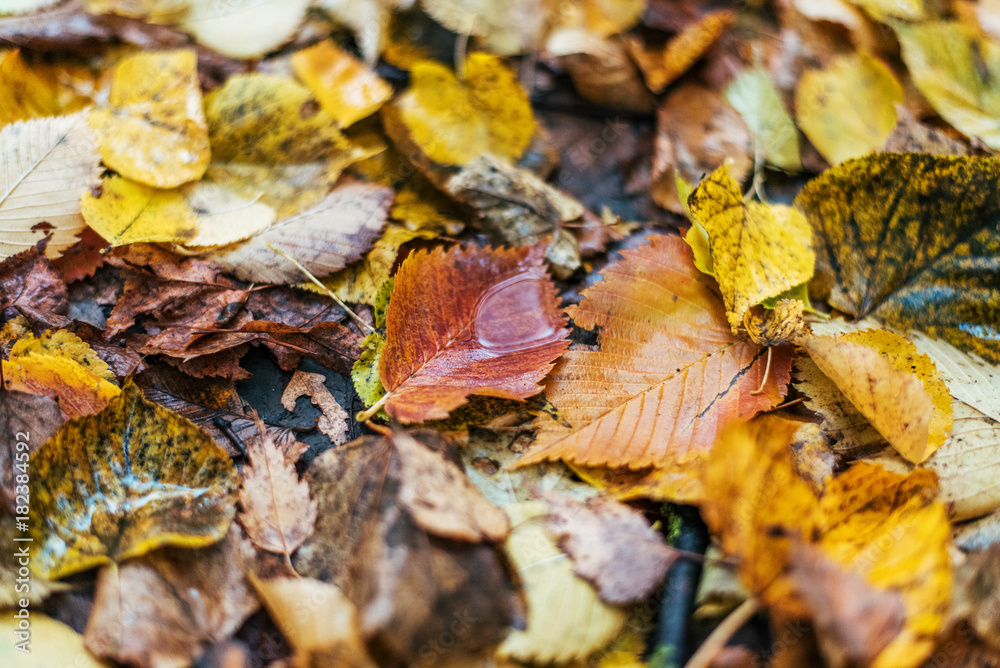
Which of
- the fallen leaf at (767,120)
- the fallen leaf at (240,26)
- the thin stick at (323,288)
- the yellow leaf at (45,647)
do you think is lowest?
the yellow leaf at (45,647)

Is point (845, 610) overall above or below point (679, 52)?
below

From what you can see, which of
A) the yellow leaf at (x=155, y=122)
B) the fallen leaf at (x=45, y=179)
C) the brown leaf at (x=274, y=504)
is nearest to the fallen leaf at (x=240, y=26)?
the yellow leaf at (x=155, y=122)

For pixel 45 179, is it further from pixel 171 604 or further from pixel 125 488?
pixel 171 604

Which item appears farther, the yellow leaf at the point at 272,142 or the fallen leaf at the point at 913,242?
the yellow leaf at the point at 272,142

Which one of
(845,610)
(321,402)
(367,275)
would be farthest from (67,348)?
(845,610)

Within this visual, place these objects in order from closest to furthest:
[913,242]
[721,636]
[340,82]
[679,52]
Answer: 1. [721,636]
2. [913,242]
3. [340,82]
4. [679,52]

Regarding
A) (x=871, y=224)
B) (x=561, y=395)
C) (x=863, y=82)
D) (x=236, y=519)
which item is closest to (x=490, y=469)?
(x=561, y=395)

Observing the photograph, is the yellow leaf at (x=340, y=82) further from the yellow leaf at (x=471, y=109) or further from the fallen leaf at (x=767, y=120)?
the fallen leaf at (x=767, y=120)

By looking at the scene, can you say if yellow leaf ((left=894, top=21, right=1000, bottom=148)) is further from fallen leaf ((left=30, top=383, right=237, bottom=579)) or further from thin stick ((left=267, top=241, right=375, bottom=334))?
fallen leaf ((left=30, top=383, right=237, bottom=579))
